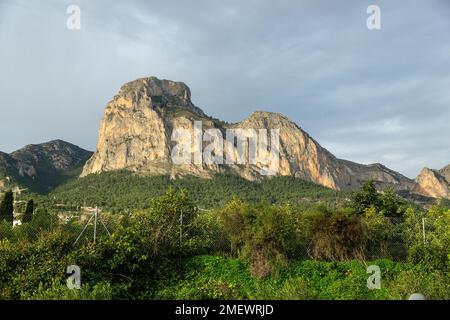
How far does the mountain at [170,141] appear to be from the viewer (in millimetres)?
118875

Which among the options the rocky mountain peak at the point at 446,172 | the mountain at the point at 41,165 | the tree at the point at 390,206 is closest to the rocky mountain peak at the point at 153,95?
the mountain at the point at 41,165

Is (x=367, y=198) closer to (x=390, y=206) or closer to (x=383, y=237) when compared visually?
(x=390, y=206)

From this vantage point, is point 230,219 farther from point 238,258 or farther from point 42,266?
point 42,266

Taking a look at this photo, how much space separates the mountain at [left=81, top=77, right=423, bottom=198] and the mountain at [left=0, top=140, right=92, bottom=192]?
13048mm

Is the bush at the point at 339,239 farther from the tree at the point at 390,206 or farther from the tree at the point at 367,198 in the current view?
the tree at the point at 390,206

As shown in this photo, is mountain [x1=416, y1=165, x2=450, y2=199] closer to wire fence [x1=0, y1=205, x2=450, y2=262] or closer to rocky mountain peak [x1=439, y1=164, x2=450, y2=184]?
rocky mountain peak [x1=439, y1=164, x2=450, y2=184]

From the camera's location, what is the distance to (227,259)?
1433cm

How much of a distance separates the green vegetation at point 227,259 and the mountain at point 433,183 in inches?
6658

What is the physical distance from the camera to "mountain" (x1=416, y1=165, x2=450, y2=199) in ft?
550

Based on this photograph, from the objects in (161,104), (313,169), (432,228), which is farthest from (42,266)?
(313,169)

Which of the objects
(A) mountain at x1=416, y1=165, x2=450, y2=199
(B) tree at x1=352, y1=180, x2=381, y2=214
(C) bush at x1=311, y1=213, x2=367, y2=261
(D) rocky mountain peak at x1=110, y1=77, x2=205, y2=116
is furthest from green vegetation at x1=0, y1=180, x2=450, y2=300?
(A) mountain at x1=416, y1=165, x2=450, y2=199

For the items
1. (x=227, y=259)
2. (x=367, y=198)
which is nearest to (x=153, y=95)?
(x=367, y=198)

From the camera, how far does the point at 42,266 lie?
39.1ft

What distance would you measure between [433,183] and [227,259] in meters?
180
